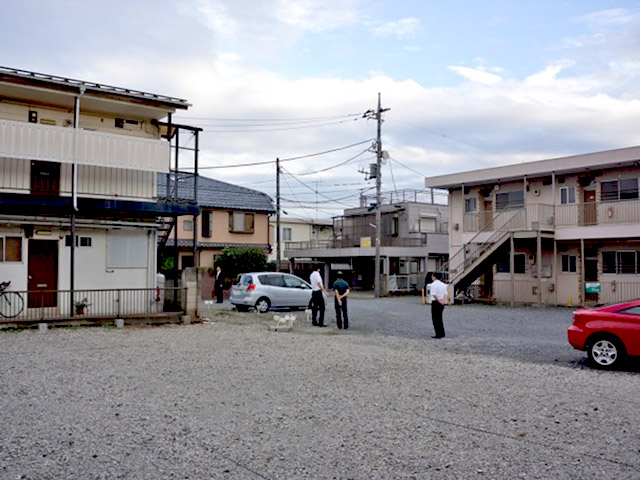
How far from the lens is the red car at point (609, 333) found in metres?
10.6

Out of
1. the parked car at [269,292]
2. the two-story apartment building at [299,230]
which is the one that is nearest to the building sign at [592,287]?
the parked car at [269,292]

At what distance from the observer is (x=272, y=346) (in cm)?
1345

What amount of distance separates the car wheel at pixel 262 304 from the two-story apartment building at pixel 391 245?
15031mm

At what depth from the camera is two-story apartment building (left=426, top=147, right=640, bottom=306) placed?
24031mm

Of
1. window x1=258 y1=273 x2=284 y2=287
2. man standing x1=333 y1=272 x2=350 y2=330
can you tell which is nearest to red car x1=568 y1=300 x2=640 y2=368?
man standing x1=333 y1=272 x2=350 y2=330

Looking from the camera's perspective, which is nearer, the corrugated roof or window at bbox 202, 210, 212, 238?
the corrugated roof

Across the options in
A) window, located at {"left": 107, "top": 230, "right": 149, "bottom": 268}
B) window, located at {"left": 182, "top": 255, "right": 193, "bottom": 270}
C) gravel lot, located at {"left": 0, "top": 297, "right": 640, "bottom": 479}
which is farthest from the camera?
window, located at {"left": 182, "top": 255, "right": 193, "bottom": 270}

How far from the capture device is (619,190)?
2427cm

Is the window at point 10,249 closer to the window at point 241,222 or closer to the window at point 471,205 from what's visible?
the window at point 471,205

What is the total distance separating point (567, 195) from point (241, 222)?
20705mm

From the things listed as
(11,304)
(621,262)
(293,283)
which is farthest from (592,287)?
(11,304)

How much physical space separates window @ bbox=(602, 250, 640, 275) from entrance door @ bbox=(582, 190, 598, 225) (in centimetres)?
145

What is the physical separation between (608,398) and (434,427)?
3.00 metres

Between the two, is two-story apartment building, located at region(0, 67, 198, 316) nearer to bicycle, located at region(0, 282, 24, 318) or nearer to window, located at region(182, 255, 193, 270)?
bicycle, located at region(0, 282, 24, 318)
